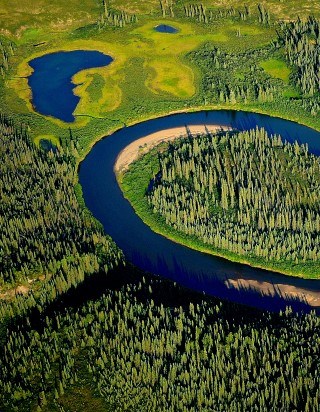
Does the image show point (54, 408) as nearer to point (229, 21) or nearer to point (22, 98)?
point (22, 98)

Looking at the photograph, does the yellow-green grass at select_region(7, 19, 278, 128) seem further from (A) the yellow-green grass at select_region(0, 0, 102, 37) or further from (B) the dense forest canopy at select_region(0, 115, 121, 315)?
(B) the dense forest canopy at select_region(0, 115, 121, 315)

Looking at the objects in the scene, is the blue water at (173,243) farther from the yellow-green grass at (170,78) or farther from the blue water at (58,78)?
the blue water at (58,78)

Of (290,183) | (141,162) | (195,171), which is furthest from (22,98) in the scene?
(290,183)

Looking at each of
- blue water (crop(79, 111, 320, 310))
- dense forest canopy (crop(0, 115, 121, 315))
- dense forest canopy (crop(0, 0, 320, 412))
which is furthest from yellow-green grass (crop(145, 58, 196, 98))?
dense forest canopy (crop(0, 115, 121, 315))

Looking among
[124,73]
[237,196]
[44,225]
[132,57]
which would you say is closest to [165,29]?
[132,57]

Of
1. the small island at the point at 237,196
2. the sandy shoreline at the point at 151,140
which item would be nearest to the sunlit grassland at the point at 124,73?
the sandy shoreline at the point at 151,140
